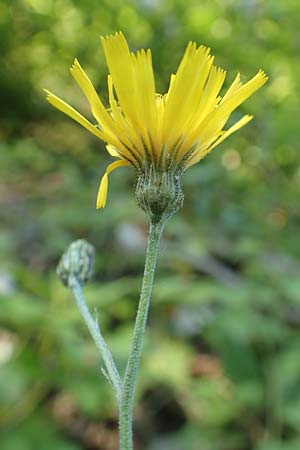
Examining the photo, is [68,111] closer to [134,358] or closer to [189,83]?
[189,83]

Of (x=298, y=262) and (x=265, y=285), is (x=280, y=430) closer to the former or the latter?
(x=265, y=285)

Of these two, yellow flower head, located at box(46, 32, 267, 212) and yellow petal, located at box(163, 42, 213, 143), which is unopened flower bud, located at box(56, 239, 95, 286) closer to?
yellow flower head, located at box(46, 32, 267, 212)

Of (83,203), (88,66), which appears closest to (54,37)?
(88,66)

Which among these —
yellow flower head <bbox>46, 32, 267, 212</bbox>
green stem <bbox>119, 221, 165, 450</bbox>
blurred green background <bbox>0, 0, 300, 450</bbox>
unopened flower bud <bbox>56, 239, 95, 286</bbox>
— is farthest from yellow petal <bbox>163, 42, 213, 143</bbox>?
blurred green background <bbox>0, 0, 300, 450</bbox>

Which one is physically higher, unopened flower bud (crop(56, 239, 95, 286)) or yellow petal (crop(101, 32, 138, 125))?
yellow petal (crop(101, 32, 138, 125))

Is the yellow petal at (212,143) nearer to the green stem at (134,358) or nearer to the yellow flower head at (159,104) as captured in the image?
the yellow flower head at (159,104)
